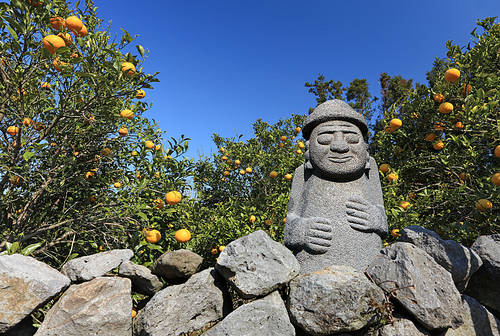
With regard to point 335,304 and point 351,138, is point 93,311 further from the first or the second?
point 351,138

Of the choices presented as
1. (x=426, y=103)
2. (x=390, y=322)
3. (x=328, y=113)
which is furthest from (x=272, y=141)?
(x=390, y=322)

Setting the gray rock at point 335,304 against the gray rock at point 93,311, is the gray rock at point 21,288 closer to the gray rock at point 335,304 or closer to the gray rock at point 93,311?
the gray rock at point 93,311

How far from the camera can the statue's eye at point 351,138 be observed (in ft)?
9.95

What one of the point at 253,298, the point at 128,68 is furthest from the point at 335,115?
the point at 128,68

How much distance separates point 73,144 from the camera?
3.62 metres

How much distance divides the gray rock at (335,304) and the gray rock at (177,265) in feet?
2.93

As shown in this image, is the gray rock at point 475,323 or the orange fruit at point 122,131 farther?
the orange fruit at point 122,131

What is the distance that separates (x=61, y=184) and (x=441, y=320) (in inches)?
152

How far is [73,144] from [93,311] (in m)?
2.33

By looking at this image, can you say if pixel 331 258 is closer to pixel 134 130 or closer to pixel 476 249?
pixel 476 249

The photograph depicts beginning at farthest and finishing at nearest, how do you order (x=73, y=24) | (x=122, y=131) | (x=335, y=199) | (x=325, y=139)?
(x=122, y=131) → (x=325, y=139) → (x=335, y=199) → (x=73, y=24)

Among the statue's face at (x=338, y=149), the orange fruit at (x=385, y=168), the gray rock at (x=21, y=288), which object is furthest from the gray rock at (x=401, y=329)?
the orange fruit at (x=385, y=168)

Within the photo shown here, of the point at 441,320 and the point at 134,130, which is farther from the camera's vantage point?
the point at 134,130

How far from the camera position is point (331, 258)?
2.63 metres
